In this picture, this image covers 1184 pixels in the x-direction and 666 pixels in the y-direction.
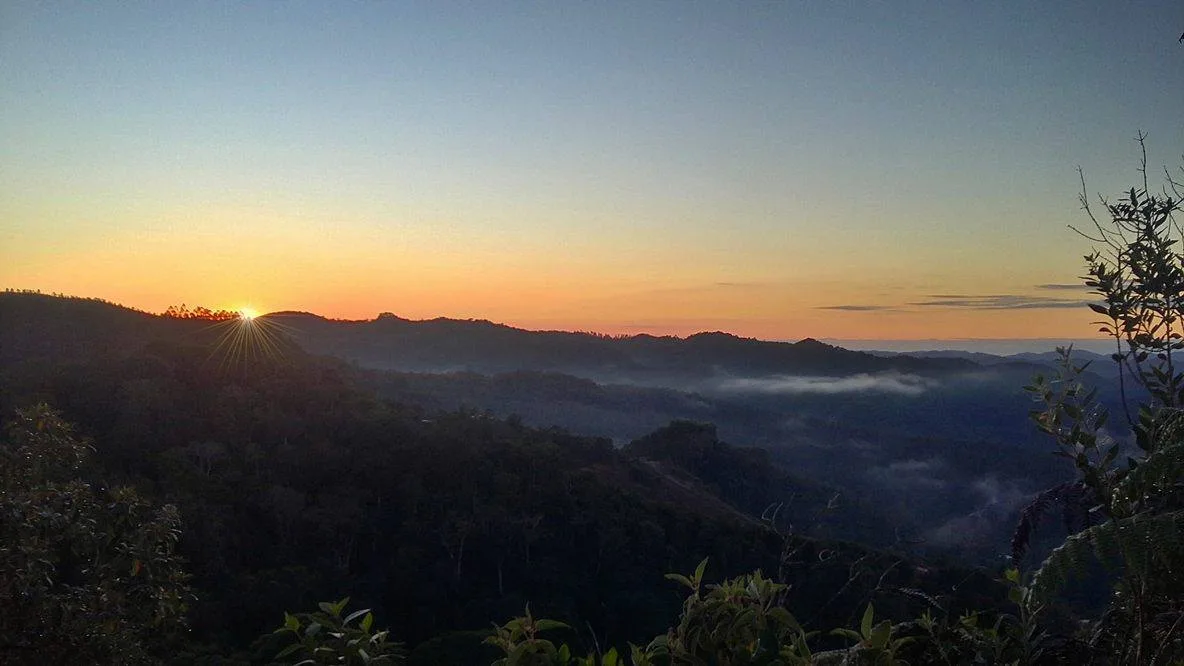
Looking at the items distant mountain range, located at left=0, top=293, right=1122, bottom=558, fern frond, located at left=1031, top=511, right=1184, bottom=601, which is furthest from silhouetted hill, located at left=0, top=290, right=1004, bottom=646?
fern frond, located at left=1031, top=511, right=1184, bottom=601

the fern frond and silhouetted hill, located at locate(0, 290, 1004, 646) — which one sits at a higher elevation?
the fern frond

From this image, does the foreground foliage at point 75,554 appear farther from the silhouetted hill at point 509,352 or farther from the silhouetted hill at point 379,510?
the silhouetted hill at point 509,352

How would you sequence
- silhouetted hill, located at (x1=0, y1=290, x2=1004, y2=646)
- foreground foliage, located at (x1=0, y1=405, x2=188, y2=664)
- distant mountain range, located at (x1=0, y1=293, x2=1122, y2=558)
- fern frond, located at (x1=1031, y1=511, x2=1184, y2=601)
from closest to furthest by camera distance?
1. fern frond, located at (x1=1031, y1=511, x2=1184, y2=601)
2. foreground foliage, located at (x1=0, y1=405, x2=188, y2=664)
3. silhouetted hill, located at (x1=0, y1=290, x2=1004, y2=646)
4. distant mountain range, located at (x1=0, y1=293, x2=1122, y2=558)

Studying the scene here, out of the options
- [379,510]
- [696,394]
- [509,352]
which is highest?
[509,352]

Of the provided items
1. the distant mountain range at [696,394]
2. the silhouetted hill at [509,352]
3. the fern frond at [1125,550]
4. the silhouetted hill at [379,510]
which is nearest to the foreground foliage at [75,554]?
the fern frond at [1125,550]

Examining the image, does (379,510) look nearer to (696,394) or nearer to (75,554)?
(75,554)

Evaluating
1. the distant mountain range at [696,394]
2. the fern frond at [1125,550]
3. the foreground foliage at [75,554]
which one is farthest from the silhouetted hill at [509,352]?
the fern frond at [1125,550]

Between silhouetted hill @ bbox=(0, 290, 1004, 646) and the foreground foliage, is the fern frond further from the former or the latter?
silhouetted hill @ bbox=(0, 290, 1004, 646)

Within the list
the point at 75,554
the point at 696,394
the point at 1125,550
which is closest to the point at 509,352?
the point at 696,394

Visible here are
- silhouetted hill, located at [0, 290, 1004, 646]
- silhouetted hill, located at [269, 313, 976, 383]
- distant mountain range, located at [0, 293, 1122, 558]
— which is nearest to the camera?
silhouetted hill, located at [0, 290, 1004, 646]

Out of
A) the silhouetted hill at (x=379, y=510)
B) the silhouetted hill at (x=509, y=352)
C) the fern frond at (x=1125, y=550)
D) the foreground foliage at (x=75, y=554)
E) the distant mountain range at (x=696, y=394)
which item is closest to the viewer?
the fern frond at (x=1125, y=550)

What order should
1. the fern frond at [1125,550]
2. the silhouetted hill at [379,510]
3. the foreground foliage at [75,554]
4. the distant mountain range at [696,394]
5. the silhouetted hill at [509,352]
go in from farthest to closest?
the silhouetted hill at [509,352]
the distant mountain range at [696,394]
the silhouetted hill at [379,510]
the foreground foliage at [75,554]
the fern frond at [1125,550]

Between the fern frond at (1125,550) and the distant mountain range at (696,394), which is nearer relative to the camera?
the fern frond at (1125,550)

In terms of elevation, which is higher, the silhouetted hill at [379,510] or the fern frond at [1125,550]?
Result: the fern frond at [1125,550]
